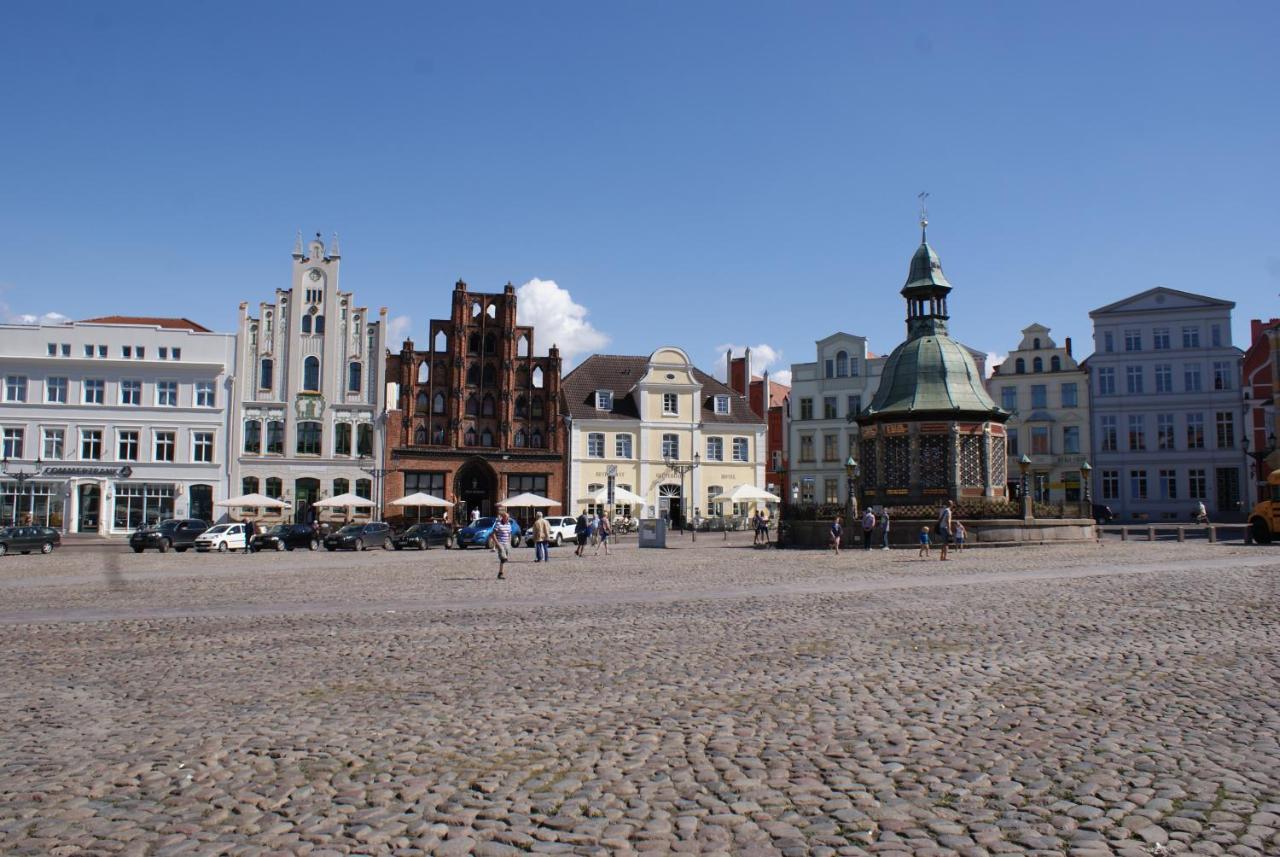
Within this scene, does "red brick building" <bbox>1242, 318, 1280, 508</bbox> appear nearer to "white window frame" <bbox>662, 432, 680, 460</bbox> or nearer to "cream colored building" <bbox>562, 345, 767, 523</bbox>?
"cream colored building" <bbox>562, 345, 767, 523</bbox>

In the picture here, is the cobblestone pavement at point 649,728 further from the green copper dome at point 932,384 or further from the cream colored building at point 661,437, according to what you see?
the cream colored building at point 661,437

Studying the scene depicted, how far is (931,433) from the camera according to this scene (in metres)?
38.0

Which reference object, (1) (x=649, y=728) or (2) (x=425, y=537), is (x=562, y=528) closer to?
(2) (x=425, y=537)

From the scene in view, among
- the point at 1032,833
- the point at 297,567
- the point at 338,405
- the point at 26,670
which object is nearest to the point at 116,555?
the point at 297,567

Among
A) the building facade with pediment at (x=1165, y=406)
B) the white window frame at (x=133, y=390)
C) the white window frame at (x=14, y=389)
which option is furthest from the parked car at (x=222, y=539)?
the building facade with pediment at (x=1165, y=406)

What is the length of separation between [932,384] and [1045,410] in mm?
31109

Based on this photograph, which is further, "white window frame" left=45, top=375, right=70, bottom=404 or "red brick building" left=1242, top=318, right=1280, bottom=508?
"red brick building" left=1242, top=318, right=1280, bottom=508

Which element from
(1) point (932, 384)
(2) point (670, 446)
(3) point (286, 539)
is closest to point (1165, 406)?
(2) point (670, 446)

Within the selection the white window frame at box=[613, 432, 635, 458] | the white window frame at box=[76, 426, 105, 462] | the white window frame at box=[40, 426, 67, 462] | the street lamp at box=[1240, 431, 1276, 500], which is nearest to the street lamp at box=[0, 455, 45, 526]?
the white window frame at box=[40, 426, 67, 462]

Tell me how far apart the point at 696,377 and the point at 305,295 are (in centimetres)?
2442

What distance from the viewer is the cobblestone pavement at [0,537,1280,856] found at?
221 inches

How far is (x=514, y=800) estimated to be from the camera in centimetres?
614

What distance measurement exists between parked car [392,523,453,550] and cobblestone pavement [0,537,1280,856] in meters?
27.4

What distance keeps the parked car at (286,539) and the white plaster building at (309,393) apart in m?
10.3
